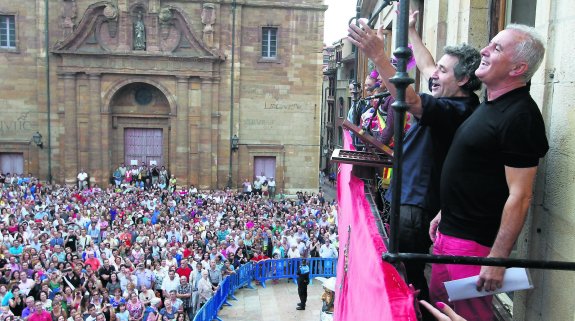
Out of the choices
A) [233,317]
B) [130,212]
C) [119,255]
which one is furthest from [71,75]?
[233,317]

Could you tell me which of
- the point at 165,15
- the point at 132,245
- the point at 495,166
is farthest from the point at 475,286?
the point at 165,15

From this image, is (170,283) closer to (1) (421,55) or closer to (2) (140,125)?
(1) (421,55)

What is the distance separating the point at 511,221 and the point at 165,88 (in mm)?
26642

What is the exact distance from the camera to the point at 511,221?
7.87ft

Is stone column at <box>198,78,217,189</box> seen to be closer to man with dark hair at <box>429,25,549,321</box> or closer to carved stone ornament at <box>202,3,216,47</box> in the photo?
carved stone ornament at <box>202,3,216,47</box>

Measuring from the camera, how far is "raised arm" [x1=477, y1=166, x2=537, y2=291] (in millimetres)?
2398

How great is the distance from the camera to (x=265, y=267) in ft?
54.9

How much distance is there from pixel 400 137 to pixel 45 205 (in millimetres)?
20722

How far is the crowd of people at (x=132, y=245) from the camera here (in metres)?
10.9

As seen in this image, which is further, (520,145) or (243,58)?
(243,58)

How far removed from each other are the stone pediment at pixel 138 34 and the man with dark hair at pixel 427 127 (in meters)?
25.0

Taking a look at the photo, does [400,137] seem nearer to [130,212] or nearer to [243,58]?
[130,212]

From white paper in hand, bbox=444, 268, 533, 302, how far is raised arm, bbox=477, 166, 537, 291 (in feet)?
0.13

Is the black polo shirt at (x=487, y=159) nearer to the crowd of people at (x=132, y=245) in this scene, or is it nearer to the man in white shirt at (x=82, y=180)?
the crowd of people at (x=132, y=245)
